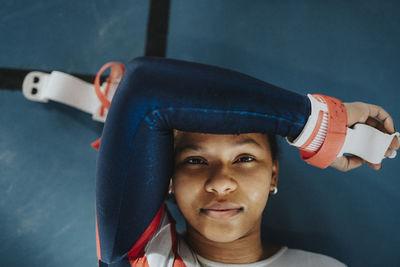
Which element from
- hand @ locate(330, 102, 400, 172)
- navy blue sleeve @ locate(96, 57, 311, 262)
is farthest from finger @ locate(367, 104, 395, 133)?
navy blue sleeve @ locate(96, 57, 311, 262)

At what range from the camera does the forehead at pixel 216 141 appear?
0.81 meters

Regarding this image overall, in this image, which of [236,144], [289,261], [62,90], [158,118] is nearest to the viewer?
[158,118]

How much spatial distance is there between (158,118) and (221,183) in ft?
0.70

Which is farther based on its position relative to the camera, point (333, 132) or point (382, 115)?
point (382, 115)

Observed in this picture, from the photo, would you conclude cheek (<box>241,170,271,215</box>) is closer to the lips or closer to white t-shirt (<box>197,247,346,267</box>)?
the lips

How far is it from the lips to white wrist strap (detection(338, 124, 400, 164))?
281 millimetres

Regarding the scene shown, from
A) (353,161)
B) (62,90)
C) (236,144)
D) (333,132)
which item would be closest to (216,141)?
(236,144)

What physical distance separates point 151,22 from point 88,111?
0.39 metres

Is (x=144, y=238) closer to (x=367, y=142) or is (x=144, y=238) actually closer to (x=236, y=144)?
(x=236, y=144)

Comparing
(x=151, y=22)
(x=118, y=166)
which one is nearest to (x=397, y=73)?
(x=151, y=22)

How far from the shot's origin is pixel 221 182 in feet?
2.50

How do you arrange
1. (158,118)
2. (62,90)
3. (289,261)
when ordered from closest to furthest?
(158,118), (289,261), (62,90)

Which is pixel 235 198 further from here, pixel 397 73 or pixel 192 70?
pixel 397 73

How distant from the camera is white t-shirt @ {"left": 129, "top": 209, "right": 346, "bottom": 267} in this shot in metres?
0.80
